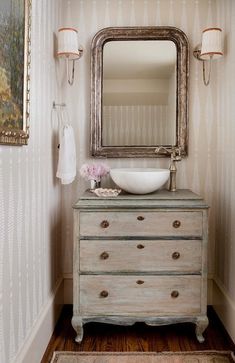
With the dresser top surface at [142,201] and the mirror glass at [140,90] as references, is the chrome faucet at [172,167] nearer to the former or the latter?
the mirror glass at [140,90]

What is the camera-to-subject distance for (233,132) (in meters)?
2.30

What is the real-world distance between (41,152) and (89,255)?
67 centimetres

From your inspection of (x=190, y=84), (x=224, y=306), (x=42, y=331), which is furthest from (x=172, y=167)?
(x=42, y=331)

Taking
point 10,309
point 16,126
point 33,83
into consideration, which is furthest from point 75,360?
point 33,83

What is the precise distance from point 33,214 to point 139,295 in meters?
0.81

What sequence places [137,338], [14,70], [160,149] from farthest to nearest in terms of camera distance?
[160,149]
[137,338]
[14,70]

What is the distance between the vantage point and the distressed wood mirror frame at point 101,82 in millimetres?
2623

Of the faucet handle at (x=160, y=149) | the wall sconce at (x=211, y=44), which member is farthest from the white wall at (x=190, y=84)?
the wall sconce at (x=211, y=44)

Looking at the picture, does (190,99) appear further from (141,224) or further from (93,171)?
(141,224)

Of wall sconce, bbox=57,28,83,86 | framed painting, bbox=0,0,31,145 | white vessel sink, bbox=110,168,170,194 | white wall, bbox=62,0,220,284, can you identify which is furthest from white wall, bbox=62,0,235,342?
framed painting, bbox=0,0,31,145

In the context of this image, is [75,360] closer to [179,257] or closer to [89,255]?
[89,255]

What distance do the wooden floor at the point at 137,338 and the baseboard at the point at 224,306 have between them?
0.05 metres

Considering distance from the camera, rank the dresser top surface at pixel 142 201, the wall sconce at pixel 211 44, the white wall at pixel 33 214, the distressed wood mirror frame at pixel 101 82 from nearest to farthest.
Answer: the white wall at pixel 33 214, the dresser top surface at pixel 142 201, the wall sconce at pixel 211 44, the distressed wood mirror frame at pixel 101 82

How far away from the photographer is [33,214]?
6.19 ft
